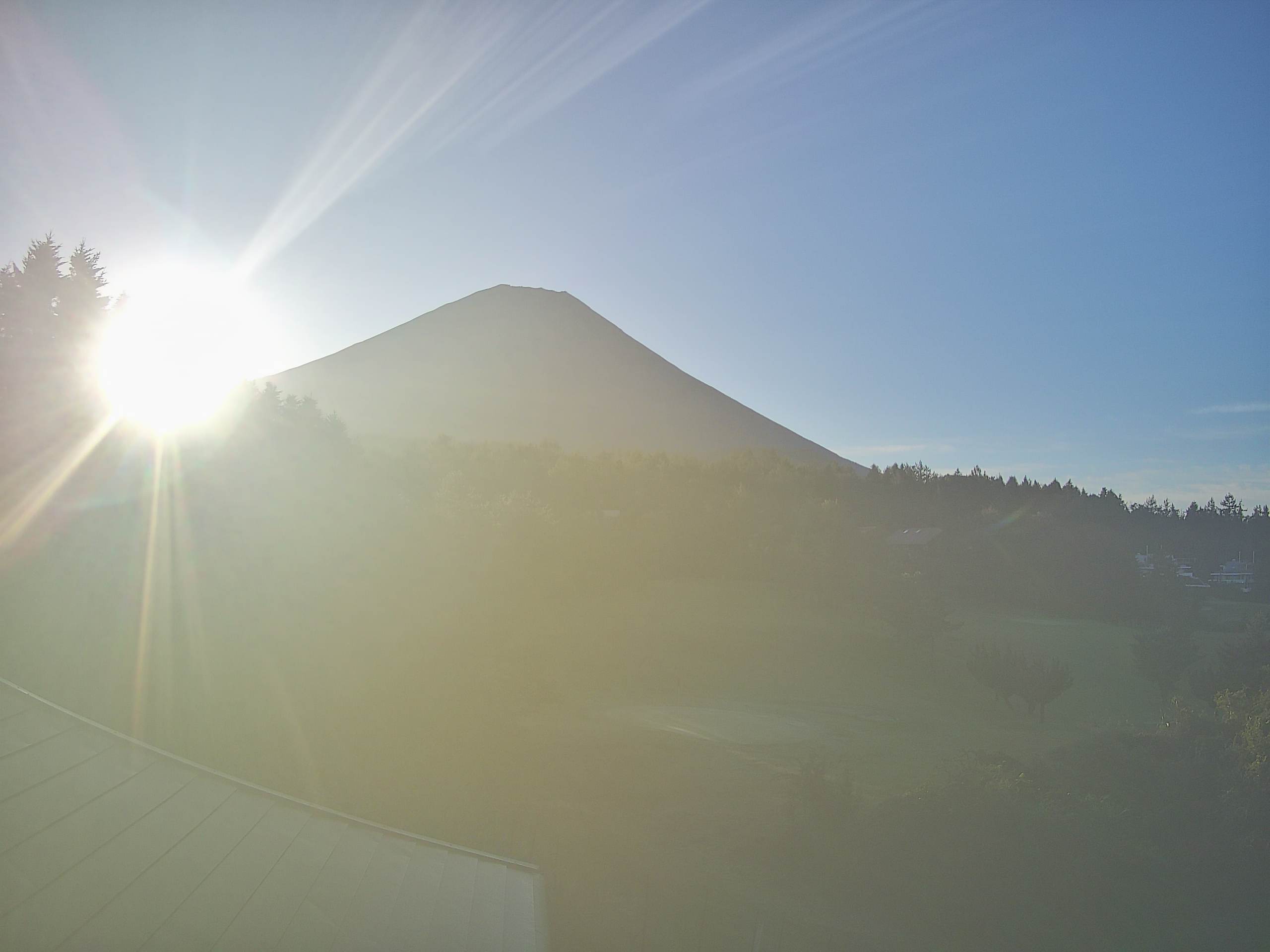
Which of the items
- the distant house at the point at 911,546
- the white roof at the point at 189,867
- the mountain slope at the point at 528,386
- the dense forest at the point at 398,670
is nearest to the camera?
the white roof at the point at 189,867

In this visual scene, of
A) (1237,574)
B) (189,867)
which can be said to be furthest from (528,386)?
(189,867)

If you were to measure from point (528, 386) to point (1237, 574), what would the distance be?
4301 inches

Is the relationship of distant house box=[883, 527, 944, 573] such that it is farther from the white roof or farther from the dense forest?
the white roof

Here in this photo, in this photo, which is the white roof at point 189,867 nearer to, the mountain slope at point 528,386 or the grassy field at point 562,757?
the grassy field at point 562,757

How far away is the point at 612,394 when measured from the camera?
148375 millimetres

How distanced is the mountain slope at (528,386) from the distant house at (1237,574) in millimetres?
58749

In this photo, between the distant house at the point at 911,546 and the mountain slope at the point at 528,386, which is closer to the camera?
the distant house at the point at 911,546

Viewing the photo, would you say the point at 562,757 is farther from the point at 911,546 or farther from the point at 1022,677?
the point at 911,546

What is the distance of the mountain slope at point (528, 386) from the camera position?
12769 centimetres

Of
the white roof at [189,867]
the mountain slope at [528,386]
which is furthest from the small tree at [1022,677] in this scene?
the mountain slope at [528,386]

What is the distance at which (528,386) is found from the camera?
146250 millimetres

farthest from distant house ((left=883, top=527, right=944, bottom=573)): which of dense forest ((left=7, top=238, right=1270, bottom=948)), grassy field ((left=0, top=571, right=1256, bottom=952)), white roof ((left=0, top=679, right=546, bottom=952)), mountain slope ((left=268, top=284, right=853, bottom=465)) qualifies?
mountain slope ((left=268, top=284, right=853, bottom=465))

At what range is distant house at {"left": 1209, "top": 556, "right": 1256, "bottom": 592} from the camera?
194 feet

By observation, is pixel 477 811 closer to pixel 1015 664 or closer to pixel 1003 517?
pixel 1015 664
